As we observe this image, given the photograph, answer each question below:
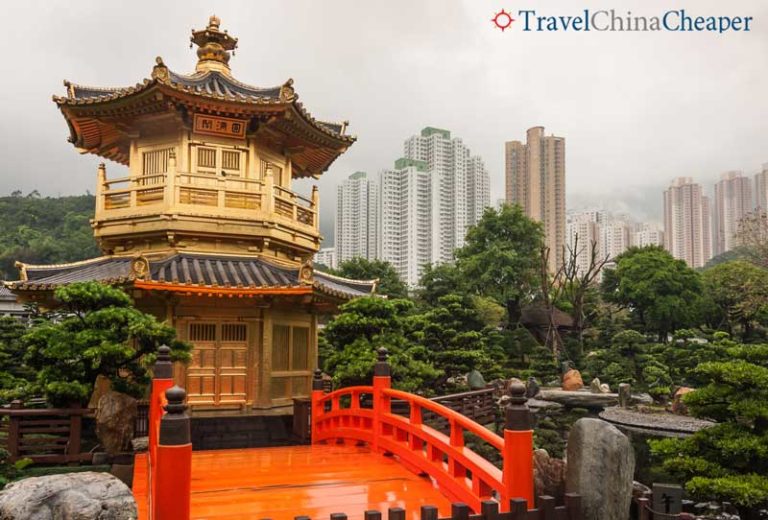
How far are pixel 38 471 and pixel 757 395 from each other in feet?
34.0

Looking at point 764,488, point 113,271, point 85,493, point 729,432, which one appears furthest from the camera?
point 113,271

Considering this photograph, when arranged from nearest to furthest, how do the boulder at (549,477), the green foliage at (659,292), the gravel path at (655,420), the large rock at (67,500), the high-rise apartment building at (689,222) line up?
the large rock at (67,500), the boulder at (549,477), the gravel path at (655,420), the green foliage at (659,292), the high-rise apartment building at (689,222)

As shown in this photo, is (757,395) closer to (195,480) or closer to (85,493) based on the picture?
(195,480)

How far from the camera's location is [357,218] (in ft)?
238

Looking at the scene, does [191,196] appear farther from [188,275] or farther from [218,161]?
[188,275]

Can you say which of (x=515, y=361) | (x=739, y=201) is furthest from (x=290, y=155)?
(x=739, y=201)

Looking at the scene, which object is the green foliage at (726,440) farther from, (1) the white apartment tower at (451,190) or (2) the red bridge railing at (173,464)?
(1) the white apartment tower at (451,190)

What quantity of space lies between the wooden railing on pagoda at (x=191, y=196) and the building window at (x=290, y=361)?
2602mm

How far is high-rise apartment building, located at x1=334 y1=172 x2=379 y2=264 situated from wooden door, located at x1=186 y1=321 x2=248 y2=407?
2234 inches

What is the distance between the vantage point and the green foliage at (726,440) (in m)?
7.70

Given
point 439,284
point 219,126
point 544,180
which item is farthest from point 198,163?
point 544,180

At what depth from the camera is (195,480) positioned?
745cm

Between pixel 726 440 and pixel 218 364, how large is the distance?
9.10m

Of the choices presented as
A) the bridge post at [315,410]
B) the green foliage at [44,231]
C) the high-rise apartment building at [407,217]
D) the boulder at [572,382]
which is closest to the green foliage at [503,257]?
the boulder at [572,382]
